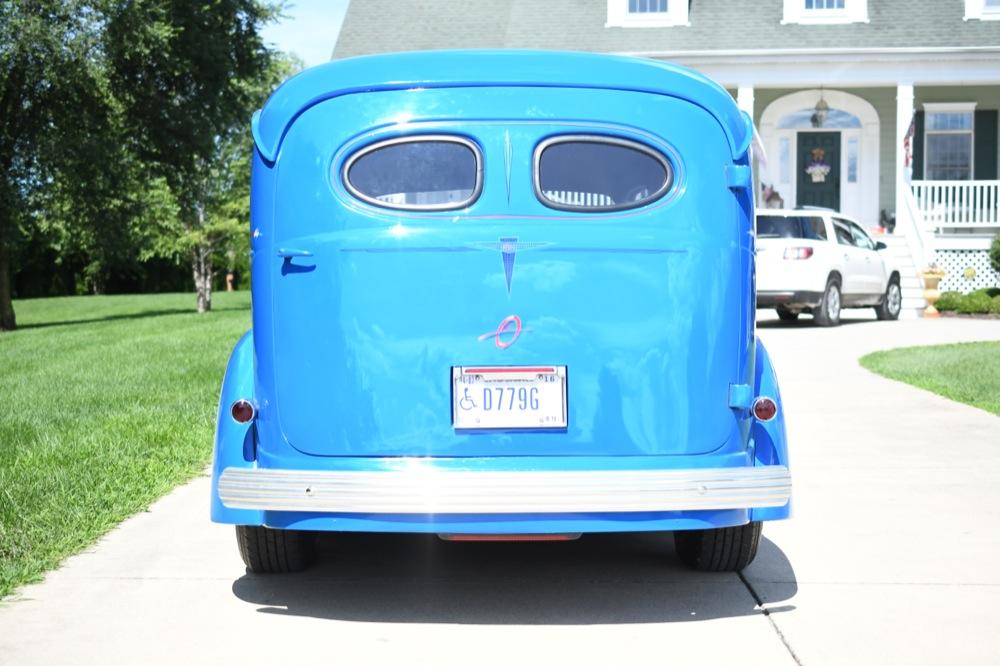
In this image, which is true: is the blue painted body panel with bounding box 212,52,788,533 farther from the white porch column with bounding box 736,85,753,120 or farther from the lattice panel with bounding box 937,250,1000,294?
the lattice panel with bounding box 937,250,1000,294

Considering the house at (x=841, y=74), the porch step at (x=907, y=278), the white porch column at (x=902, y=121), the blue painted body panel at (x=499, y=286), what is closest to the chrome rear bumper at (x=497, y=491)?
the blue painted body panel at (x=499, y=286)

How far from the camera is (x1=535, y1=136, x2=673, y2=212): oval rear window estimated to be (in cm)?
447

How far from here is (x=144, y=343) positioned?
655 inches

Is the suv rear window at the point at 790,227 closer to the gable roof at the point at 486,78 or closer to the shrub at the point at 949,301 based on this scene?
the shrub at the point at 949,301

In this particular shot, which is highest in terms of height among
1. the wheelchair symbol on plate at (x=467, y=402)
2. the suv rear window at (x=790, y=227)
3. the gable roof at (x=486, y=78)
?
the gable roof at (x=486, y=78)

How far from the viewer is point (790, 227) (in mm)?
19203

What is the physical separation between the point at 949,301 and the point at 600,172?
1996 cm

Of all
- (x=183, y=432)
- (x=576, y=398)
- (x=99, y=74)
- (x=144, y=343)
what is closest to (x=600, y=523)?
(x=576, y=398)

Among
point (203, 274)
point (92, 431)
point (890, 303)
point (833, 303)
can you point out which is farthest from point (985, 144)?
point (92, 431)

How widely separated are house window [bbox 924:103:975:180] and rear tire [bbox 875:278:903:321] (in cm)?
619

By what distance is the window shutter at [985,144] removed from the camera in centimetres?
2691

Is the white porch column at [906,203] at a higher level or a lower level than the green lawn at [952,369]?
higher

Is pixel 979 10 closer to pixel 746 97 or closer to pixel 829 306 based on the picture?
pixel 746 97

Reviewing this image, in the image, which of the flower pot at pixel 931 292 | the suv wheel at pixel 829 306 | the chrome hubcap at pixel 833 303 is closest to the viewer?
the suv wheel at pixel 829 306
